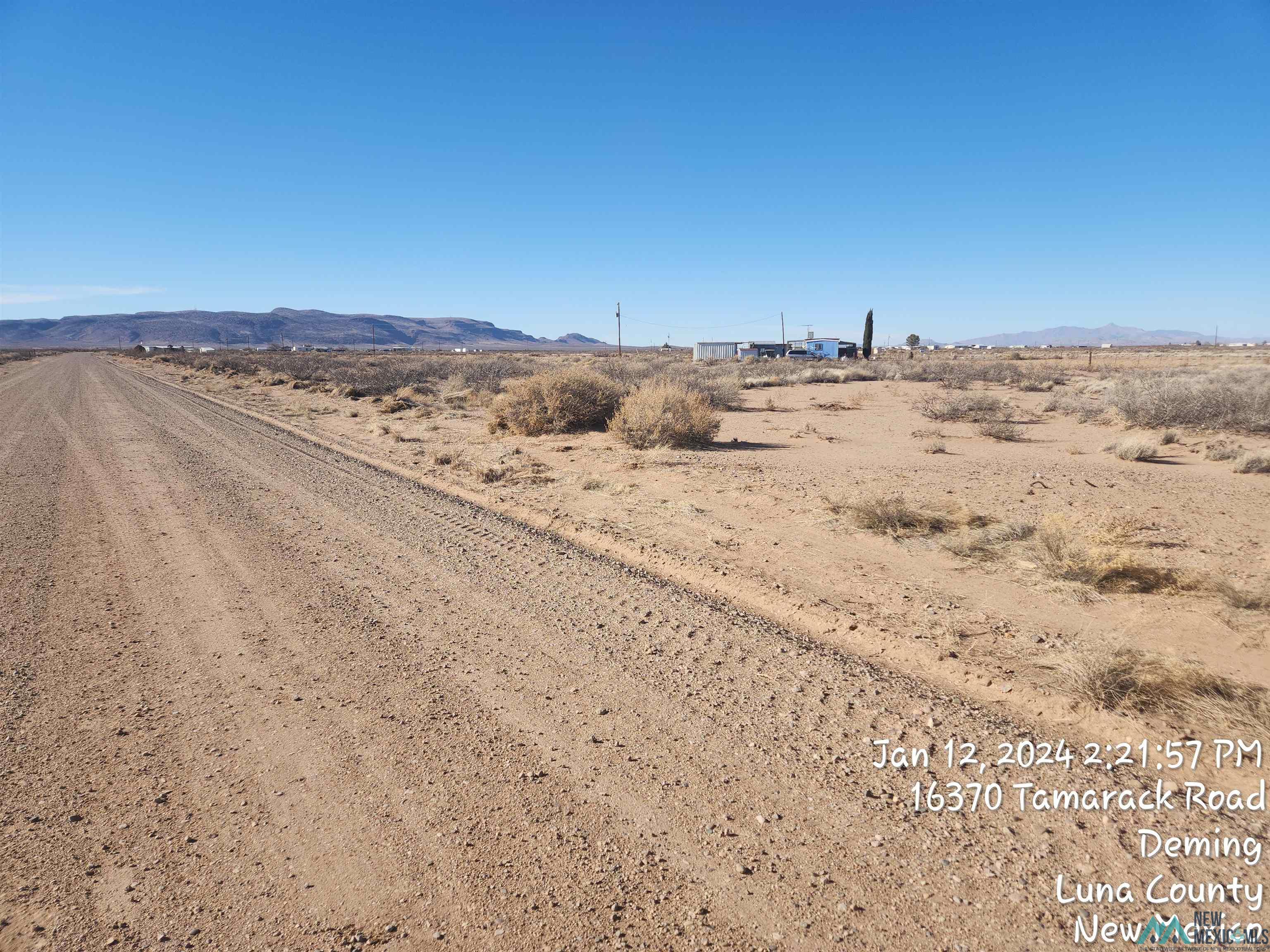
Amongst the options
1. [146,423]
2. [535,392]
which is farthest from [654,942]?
[146,423]

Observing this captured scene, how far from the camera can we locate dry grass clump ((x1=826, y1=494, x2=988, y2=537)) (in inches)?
333

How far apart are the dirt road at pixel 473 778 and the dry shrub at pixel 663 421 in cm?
839

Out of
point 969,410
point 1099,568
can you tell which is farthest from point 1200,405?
point 1099,568

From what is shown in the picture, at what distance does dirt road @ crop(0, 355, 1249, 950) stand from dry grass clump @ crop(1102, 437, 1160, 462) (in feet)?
32.6

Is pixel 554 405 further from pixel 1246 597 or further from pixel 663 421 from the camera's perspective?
pixel 1246 597

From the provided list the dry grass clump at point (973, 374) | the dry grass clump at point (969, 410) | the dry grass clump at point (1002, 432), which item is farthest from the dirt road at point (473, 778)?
the dry grass clump at point (973, 374)

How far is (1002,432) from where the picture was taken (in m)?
16.8

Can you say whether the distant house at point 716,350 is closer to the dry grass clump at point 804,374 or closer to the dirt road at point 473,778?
the dry grass clump at point 804,374

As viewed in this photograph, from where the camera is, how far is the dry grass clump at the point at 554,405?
59.3ft

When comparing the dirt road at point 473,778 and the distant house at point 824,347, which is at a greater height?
the distant house at point 824,347

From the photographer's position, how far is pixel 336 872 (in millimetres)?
3059

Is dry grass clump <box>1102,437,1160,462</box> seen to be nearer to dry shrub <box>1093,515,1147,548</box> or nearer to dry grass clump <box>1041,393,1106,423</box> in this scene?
dry grass clump <box>1041,393,1106,423</box>

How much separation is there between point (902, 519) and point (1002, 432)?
10099 mm

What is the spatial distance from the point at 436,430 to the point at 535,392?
130 inches
